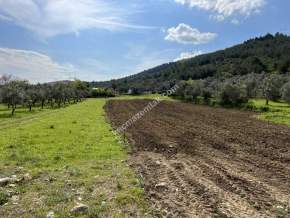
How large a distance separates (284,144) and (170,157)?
27.7ft

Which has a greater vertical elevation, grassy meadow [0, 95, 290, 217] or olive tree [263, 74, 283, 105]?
olive tree [263, 74, 283, 105]

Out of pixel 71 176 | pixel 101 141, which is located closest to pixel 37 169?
pixel 71 176

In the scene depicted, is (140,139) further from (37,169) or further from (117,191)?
(117,191)

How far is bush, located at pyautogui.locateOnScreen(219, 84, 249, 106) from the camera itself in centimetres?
8875

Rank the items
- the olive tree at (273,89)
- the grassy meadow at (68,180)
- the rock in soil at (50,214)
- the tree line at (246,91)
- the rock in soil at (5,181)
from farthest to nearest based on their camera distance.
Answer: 1. the olive tree at (273,89)
2. the tree line at (246,91)
3. the rock in soil at (5,181)
4. the grassy meadow at (68,180)
5. the rock in soil at (50,214)

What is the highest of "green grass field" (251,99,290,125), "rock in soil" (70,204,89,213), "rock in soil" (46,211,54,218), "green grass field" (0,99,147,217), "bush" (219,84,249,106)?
"bush" (219,84,249,106)

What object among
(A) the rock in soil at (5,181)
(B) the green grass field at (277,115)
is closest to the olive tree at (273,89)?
(B) the green grass field at (277,115)

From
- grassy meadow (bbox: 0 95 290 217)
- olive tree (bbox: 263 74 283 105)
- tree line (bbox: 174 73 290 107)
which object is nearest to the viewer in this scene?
grassy meadow (bbox: 0 95 290 217)

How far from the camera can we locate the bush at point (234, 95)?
291 feet

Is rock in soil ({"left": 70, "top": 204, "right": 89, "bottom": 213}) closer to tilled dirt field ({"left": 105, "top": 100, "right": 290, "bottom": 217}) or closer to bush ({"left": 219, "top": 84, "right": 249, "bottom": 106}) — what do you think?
tilled dirt field ({"left": 105, "top": 100, "right": 290, "bottom": 217})

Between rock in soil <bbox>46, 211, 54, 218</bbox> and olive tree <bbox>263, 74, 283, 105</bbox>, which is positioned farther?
olive tree <bbox>263, 74, 283, 105</bbox>

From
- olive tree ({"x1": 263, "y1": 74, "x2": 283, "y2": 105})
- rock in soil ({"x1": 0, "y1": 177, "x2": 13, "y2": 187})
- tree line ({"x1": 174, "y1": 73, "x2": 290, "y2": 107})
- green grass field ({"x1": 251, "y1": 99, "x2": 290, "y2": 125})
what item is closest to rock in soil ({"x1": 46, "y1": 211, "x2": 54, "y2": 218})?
rock in soil ({"x1": 0, "y1": 177, "x2": 13, "y2": 187})

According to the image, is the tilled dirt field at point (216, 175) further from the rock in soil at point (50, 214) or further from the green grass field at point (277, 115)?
the green grass field at point (277, 115)

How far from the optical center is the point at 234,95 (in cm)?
8925
